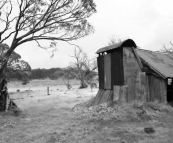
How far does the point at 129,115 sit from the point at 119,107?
2.71ft

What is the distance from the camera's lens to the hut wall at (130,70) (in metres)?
9.02

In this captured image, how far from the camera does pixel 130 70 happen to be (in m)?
9.18

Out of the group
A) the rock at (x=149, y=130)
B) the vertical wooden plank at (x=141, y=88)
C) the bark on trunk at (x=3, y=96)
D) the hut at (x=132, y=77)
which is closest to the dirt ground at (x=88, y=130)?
the rock at (x=149, y=130)

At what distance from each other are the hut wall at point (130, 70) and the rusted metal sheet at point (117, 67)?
214mm

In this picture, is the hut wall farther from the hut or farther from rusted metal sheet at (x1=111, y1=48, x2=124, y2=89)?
rusted metal sheet at (x1=111, y1=48, x2=124, y2=89)

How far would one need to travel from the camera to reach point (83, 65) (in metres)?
36.9

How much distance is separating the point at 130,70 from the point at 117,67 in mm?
729

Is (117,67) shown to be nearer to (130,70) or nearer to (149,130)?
(130,70)

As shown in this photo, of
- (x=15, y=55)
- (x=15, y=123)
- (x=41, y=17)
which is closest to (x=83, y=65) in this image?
(x=15, y=55)

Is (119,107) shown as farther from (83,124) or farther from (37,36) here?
(37,36)

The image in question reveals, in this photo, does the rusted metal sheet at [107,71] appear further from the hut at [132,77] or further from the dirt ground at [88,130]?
the dirt ground at [88,130]

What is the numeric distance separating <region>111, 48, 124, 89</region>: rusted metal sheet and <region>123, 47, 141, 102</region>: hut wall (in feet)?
0.70

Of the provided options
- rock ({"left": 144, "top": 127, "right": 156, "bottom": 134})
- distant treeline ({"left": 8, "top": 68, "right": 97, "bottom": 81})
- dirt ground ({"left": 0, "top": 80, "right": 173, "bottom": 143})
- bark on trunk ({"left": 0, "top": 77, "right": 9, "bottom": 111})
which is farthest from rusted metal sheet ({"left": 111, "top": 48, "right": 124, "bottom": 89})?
distant treeline ({"left": 8, "top": 68, "right": 97, "bottom": 81})

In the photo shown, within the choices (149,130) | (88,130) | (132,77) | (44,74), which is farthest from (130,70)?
(44,74)
